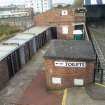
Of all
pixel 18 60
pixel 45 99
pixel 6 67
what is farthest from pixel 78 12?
pixel 45 99

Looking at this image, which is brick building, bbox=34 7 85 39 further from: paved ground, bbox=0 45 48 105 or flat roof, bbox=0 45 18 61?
flat roof, bbox=0 45 18 61

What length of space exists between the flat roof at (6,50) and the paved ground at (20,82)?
2064 mm

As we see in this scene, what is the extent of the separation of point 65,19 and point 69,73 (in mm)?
19361

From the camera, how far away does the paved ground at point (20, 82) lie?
16453 millimetres

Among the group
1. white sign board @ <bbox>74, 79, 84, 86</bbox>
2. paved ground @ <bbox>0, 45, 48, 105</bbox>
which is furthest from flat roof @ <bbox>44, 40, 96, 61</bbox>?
paved ground @ <bbox>0, 45, 48, 105</bbox>

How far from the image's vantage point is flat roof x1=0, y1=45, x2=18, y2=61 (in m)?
18.9

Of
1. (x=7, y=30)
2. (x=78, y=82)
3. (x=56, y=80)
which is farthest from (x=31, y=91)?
(x=7, y=30)

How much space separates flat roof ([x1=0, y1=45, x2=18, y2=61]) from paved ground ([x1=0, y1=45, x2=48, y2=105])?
6.77 ft

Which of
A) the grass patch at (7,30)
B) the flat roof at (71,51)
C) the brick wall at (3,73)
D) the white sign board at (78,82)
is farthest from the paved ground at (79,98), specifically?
the grass patch at (7,30)

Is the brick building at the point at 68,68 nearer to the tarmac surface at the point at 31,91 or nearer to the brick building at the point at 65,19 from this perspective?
the tarmac surface at the point at 31,91

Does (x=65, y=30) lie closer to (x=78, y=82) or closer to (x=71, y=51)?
(x=71, y=51)

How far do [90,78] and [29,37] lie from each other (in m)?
11.0

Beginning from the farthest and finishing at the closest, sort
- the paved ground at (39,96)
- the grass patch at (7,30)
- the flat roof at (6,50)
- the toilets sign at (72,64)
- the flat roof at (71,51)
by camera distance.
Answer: the grass patch at (7,30)
the flat roof at (6,50)
the flat roof at (71,51)
the toilets sign at (72,64)
the paved ground at (39,96)

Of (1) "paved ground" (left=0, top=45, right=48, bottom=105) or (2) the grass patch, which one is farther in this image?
(2) the grass patch
